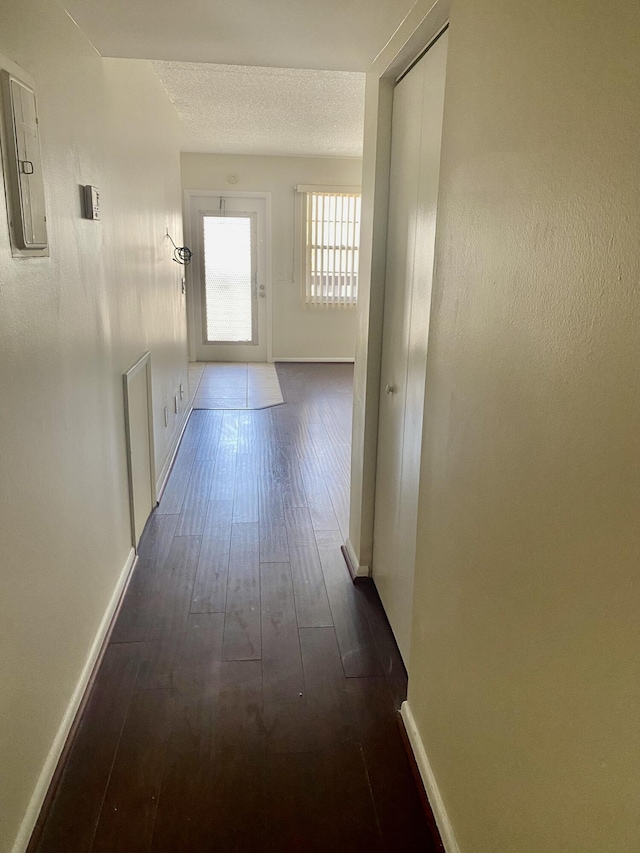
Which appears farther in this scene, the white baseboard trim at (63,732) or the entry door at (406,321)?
the entry door at (406,321)

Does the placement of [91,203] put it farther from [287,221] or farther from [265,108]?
[287,221]

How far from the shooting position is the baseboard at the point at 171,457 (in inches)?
144

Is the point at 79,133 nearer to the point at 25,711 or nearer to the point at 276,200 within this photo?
the point at 25,711

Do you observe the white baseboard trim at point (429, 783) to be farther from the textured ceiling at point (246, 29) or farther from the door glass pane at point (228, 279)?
the door glass pane at point (228, 279)

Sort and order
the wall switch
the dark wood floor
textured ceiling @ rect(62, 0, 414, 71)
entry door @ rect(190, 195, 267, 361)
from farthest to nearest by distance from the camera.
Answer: entry door @ rect(190, 195, 267, 361) → the wall switch → textured ceiling @ rect(62, 0, 414, 71) → the dark wood floor

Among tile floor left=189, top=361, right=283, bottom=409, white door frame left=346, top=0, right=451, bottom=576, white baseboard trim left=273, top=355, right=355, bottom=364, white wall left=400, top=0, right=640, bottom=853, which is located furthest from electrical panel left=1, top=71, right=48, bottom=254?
white baseboard trim left=273, top=355, right=355, bottom=364

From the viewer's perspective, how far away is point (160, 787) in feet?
5.44

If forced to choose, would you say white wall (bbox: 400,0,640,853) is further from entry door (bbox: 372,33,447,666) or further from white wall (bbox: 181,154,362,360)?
white wall (bbox: 181,154,362,360)

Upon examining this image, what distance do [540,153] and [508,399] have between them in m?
0.42

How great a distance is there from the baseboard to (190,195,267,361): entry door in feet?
8.86

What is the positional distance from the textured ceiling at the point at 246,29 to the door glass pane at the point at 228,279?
539cm

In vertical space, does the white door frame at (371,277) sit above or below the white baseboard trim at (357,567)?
above

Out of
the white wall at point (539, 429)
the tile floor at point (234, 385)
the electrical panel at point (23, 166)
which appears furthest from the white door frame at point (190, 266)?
the white wall at point (539, 429)

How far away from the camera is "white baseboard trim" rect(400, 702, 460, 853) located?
1.47 m
